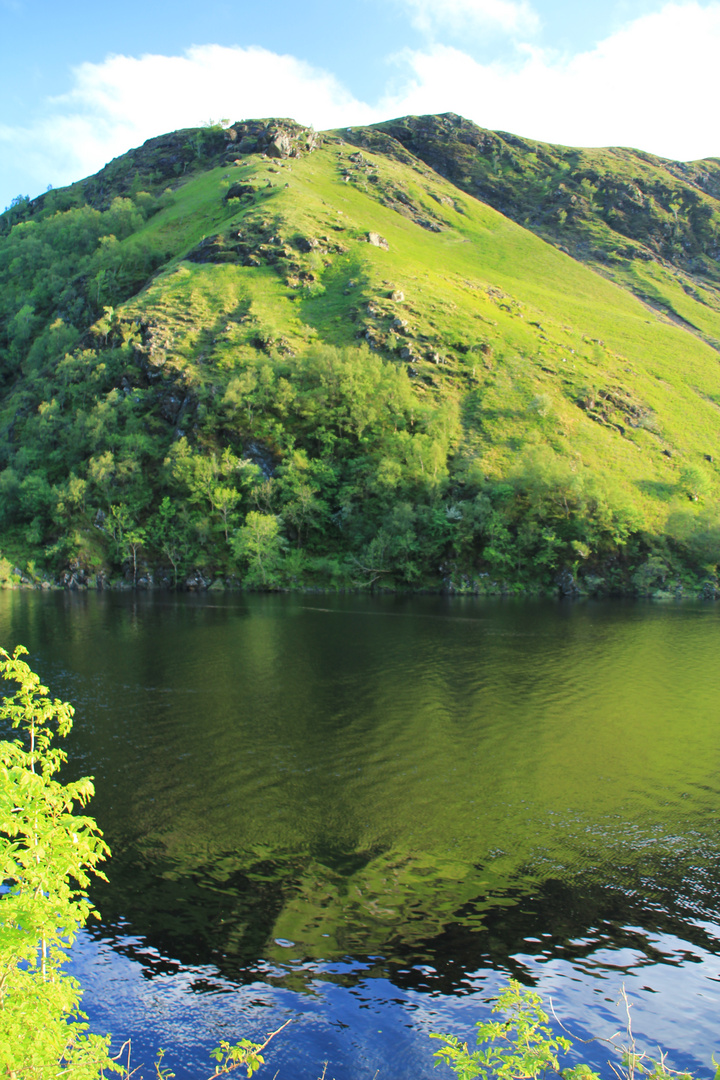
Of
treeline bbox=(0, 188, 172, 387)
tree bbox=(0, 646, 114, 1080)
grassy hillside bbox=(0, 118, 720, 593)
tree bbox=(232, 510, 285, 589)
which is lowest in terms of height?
tree bbox=(0, 646, 114, 1080)

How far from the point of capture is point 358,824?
21.2 m

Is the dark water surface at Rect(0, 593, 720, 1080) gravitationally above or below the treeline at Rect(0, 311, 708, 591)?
below

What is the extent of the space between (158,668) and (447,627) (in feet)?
95.4

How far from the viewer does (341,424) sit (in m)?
110

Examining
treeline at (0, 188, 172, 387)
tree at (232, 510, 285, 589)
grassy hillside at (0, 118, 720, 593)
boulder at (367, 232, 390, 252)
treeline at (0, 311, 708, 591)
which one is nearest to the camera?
tree at (232, 510, 285, 589)

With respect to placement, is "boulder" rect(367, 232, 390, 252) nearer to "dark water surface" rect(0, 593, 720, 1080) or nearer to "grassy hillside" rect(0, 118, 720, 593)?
"grassy hillside" rect(0, 118, 720, 593)

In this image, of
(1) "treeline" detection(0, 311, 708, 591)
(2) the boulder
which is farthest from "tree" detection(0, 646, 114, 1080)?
(2) the boulder

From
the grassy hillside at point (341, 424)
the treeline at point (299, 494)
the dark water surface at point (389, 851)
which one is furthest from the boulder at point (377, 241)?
the dark water surface at point (389, 851)

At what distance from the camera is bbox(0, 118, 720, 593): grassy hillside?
9625cm

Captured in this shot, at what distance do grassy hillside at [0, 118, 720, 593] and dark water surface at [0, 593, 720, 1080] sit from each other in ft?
176

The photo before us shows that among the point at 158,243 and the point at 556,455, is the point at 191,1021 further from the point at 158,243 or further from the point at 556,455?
the point at 158,243

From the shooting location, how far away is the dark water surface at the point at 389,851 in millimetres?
12883

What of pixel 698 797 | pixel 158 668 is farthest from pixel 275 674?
pixel 698 797

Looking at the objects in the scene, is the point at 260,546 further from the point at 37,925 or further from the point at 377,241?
the point at 377,241
